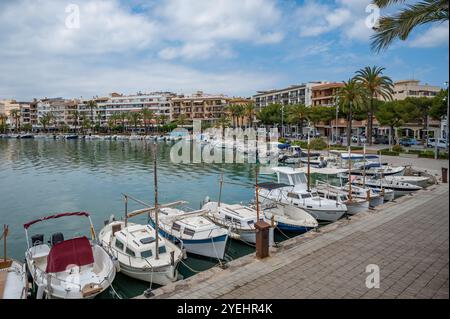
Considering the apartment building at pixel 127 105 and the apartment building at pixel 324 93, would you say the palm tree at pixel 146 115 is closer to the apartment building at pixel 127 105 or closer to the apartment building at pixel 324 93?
the apartment building at pixel 127 105

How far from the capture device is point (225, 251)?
2081 cm

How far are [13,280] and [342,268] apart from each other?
13135mm

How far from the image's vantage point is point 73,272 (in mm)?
15391

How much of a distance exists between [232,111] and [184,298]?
121751 millimetres

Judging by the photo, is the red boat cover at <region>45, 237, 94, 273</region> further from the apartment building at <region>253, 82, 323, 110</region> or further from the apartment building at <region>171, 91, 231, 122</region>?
the apartment building at <region>171, 91, 231, 122</region>

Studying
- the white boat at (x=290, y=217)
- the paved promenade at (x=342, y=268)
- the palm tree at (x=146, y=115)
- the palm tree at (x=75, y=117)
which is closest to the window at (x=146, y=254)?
the paved promenade at (x=342, y=268)

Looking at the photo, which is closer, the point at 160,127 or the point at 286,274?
the point at 286,274

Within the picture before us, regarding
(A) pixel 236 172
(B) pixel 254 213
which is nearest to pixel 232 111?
(A) pixel 236 172

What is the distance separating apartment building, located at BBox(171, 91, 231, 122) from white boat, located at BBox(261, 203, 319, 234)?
437 feet

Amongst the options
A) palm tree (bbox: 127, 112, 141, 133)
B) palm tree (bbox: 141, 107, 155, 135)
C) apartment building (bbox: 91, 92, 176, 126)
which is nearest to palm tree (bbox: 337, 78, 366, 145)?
palm tree (bbox: 141, 107, 155, 135)

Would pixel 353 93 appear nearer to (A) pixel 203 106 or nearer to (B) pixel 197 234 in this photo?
(B) pixel 197 234
